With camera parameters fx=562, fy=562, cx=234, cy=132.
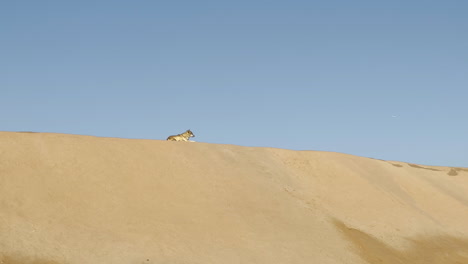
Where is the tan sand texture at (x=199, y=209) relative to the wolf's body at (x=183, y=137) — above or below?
below

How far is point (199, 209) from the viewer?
69.7 ft

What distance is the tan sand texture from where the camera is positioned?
56.9 ft

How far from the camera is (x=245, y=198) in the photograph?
76.7 feet

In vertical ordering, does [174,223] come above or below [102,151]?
below

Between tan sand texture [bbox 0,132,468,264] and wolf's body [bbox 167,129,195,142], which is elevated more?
wolf's body [bbox 167,129,195,142]

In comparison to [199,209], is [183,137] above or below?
above

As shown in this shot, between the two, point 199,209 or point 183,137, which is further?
point 183,137

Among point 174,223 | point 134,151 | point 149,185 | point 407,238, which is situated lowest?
point 407,238

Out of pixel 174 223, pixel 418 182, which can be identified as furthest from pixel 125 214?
pixel 418 182

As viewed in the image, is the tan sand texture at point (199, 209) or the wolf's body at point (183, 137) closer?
the tan sand texture at point (199, 209)

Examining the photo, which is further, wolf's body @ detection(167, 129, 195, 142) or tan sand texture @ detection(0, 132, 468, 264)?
wolf's body @ detection(167, 129, 195, 142)

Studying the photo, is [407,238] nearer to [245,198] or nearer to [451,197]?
[245,198]

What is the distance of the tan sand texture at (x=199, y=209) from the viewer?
17.3 metres

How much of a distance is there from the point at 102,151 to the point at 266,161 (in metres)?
9.25
